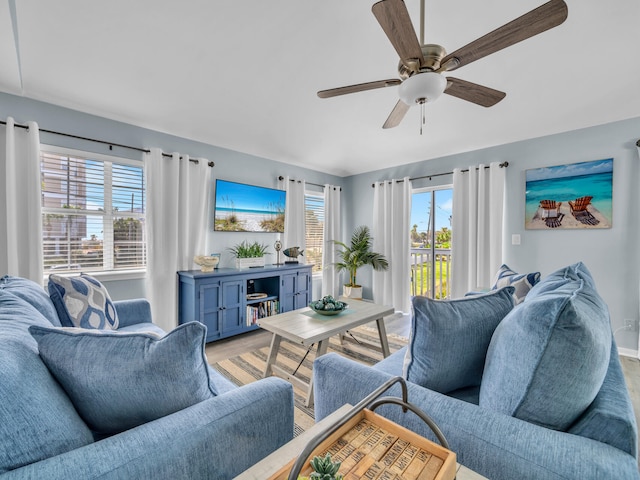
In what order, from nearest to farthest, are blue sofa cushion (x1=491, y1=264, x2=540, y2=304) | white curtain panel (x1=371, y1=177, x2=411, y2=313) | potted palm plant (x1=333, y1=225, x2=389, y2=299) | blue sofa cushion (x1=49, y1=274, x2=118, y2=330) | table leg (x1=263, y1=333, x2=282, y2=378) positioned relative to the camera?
blue sofa cushion (x1=49, y1=274, x2=118, y2=330) < blue sofa cushion (x1=491, y1=264, x2=540, y2=304) < table leg (x1=263, y1=333, x2=282, y2=378) < white curtain panel (x1=371, y1=177, x2=411, y2=313) < potted palm plant (x1=333, y1=225, x2=389, y2=299)

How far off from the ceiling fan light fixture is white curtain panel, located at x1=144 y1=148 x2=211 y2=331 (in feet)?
8.40

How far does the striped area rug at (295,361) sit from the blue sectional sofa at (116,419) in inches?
45.6

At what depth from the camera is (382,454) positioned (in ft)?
2.03

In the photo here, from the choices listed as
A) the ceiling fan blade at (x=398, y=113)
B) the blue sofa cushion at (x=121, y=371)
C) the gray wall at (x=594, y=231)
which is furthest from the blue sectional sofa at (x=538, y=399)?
the gray wall at (x=594, y=231)

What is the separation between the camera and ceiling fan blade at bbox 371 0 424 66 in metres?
1.18

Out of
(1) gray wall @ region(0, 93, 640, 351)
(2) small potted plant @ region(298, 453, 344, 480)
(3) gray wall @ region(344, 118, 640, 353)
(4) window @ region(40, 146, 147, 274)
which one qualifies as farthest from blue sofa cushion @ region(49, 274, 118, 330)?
(3) gray wall @ region(344, 118, 640, 353)

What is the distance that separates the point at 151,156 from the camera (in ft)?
9.82

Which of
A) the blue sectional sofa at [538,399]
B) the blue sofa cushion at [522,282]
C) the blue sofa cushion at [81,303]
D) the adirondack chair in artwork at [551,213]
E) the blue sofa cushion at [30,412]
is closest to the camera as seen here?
the blue sofa cushion at [30,412]

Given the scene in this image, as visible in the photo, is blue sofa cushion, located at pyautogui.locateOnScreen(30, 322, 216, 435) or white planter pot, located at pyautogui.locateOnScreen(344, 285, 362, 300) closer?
blue sofa cushion, located at pyautogui.locateOnScreen(30, 322, 216, 435)

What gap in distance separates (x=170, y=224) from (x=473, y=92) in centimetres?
297

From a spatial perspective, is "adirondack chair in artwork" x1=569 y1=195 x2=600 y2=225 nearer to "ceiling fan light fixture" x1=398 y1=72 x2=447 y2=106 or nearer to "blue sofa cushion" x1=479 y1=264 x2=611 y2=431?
"ceiling fan light fixture" x1=398 y1=72 x2=447 y2=106

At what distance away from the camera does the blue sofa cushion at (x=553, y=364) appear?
77 centimetres

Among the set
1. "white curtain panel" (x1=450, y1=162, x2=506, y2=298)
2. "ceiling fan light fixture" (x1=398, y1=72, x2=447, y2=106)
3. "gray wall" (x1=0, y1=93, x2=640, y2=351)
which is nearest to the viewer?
"ceiling fan light fixture" (x1=398, y1=72, x2=447, y2=106)

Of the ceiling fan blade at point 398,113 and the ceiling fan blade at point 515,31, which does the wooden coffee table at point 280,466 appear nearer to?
the ceiling fan blade at point 515,31
